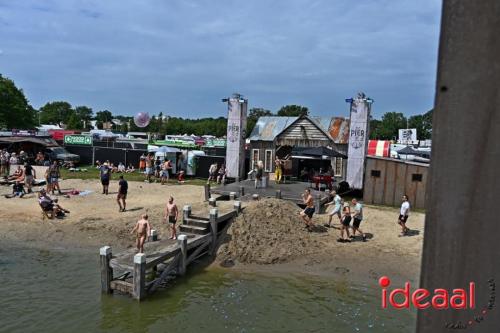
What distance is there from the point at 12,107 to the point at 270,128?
5216 centimetres

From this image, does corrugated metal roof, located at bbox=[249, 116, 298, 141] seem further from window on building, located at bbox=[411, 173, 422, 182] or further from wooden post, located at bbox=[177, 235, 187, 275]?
wooden post, located at bbox=[177, 235, 187, 275]

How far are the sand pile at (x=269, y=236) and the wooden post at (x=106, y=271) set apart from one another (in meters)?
4.86

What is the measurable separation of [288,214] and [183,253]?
5541 millimetres

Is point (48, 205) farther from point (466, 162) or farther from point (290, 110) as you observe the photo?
point (290, 110)

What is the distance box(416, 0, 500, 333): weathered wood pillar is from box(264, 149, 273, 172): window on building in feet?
97.2

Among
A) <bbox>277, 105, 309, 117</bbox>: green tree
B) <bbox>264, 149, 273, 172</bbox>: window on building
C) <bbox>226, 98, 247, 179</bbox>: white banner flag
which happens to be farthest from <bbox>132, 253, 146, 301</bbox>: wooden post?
<bbox>277, 105, 309, 117</bbox>: green tree

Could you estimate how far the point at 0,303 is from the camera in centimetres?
1217

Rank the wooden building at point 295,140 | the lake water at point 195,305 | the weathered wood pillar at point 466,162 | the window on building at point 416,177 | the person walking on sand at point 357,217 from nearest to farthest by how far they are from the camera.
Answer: the weathered wood pillar at point 466,162, the lake water at point 195,305, the person walking on sand at point 357,217, the window on building at point 416,177, the wooden building at point 295,140

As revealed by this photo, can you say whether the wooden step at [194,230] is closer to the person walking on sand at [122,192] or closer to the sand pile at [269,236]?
the sand pile at [269,236]

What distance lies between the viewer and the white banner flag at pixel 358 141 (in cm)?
2400

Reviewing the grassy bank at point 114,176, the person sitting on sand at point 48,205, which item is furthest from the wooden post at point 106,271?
the grassy bank at point 114,176

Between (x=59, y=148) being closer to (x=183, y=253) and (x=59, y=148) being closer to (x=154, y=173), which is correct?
(x=154, y=173)

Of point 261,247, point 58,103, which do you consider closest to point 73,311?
point 261,247

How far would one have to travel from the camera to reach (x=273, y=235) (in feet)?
57.7
